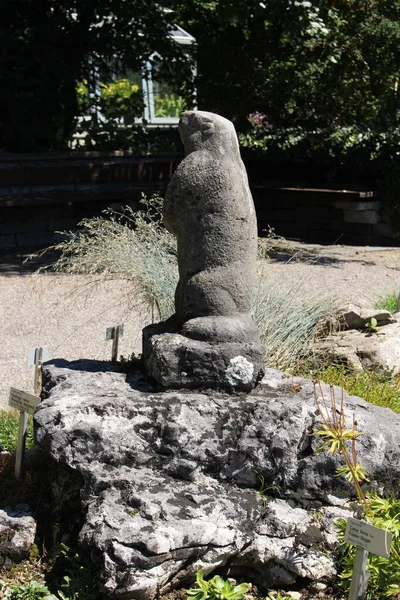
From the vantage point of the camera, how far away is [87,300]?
8.71 meters

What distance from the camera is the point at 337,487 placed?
4.05 metres

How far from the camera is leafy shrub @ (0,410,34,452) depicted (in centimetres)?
514

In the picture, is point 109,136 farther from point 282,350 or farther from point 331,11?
point 282,350

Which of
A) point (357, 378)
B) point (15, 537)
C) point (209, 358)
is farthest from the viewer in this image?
point (357, 378)

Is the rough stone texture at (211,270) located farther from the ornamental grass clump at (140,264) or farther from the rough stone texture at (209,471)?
the ornamental grass clump at (140,264)

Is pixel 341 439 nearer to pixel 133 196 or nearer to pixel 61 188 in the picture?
pixel 61 188

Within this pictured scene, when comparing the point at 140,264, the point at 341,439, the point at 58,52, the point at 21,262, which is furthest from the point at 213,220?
the point at 58,52

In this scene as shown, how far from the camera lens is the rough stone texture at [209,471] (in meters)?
3.66

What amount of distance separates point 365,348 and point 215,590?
3.27m

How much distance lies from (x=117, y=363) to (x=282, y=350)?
159 centimetres

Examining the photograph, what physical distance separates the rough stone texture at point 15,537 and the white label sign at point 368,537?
4.77 ft

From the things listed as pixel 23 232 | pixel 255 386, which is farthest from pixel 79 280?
pixel 255 386

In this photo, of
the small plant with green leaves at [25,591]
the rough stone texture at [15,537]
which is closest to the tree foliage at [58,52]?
the rough stone texture at [15,537]

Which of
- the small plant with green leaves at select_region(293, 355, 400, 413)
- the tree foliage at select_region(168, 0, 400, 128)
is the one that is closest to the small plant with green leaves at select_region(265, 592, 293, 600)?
the small plant with green leaves at select_region(293, 355, 400, 413)
